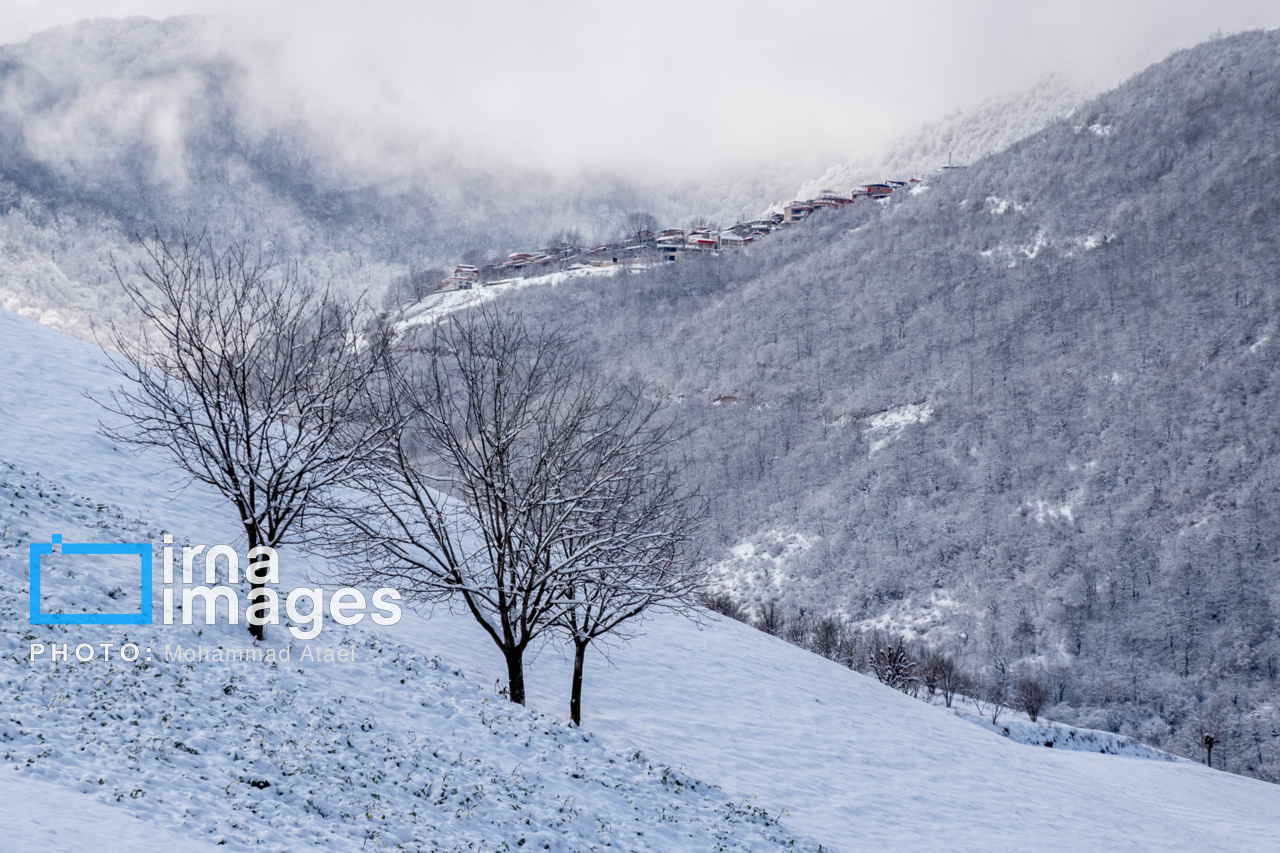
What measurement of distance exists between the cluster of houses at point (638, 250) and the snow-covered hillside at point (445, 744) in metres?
157

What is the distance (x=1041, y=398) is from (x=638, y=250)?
10125 centimetres

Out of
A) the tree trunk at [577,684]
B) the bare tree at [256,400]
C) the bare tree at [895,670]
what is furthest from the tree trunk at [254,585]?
the bare tree at [895,670]

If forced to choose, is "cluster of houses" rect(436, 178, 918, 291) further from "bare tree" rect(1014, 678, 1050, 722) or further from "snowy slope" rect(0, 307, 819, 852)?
"snowy slope" rect(0, 307, 819, 852)

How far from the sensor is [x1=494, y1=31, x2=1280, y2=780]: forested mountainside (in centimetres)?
8075

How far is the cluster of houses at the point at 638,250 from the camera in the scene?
579ft

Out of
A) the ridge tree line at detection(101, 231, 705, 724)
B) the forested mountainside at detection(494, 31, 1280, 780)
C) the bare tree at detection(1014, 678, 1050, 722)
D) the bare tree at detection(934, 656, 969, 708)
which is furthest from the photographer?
the forested mountainside at detection(494, 31, 1280, 780)

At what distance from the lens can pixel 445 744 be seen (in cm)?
1122

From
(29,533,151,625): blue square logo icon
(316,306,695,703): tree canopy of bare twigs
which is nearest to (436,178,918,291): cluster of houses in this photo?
(29,533,151,625): blue square logo icon

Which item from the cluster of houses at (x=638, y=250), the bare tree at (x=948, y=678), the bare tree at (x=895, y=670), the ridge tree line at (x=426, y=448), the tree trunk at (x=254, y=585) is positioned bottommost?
the bare tree at (x=948, y=678)

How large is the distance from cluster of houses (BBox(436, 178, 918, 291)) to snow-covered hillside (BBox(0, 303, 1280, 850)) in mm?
156898

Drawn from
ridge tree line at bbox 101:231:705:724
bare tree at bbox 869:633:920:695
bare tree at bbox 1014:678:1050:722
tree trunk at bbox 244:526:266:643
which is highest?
ridge tree line at bbox 101:231:705:724

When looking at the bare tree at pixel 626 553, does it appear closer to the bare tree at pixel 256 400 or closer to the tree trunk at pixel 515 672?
the tree trunk at pixel 515 672

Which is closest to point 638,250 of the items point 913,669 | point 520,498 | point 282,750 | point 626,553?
point 913,669

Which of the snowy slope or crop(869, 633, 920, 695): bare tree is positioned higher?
the snowy slope
